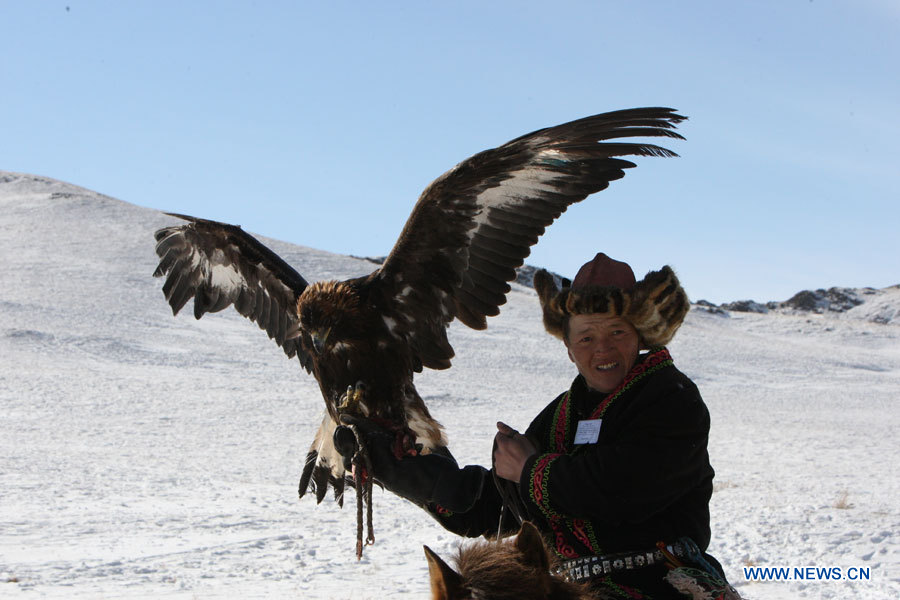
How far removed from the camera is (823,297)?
2344 inches

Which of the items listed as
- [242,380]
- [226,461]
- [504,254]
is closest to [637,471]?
[504,254]

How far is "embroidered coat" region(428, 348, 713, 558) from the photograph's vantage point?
209cm

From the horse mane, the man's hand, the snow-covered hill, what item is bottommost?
the horse mane

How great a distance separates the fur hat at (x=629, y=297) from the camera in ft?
7.78

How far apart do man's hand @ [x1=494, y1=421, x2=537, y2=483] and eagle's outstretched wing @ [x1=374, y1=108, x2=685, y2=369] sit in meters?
1.92

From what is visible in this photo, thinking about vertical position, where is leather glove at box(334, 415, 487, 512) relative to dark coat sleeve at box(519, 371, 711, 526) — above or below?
below

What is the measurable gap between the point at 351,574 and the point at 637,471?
495cm

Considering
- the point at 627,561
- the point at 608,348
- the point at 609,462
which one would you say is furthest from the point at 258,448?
the point at 609,462

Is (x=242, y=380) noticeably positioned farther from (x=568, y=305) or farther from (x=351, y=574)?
(x=568, y=305)

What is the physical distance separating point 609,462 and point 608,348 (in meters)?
0.42

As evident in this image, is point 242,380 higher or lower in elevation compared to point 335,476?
lower
